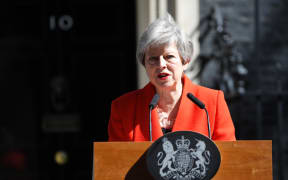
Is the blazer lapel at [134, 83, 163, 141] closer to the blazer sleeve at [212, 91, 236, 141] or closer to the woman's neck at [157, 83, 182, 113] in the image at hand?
the woman's neck at [157, 83, 182, 113]

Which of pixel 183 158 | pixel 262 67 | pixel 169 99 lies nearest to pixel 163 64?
pixel 169 99

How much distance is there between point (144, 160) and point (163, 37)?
72cm

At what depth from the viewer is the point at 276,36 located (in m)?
4.82

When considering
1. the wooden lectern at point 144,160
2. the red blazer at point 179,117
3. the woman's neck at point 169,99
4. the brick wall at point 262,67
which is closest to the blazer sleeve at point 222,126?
the red blazer at point 179,117

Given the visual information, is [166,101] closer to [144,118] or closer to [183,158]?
[144,118]

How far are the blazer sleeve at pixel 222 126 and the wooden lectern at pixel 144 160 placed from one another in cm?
41

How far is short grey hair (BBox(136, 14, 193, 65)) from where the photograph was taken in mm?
2303

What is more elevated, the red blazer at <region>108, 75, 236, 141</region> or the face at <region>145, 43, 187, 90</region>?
the face at <region>145, 43, 187, 90</region>

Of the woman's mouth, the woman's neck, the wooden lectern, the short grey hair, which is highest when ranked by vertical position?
the short grey hair

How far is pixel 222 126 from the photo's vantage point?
2.33m

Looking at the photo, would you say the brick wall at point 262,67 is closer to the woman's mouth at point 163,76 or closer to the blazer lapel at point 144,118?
the blazer lapel at point 144,118

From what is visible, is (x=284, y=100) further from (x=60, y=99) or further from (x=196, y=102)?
(x=196, y=102)

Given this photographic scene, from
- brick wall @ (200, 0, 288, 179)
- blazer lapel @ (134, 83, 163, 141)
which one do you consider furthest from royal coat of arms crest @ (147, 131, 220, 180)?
brick wall @ (200, 0, 288, 179)

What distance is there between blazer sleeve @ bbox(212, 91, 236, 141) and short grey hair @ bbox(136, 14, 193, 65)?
0.32 metres
